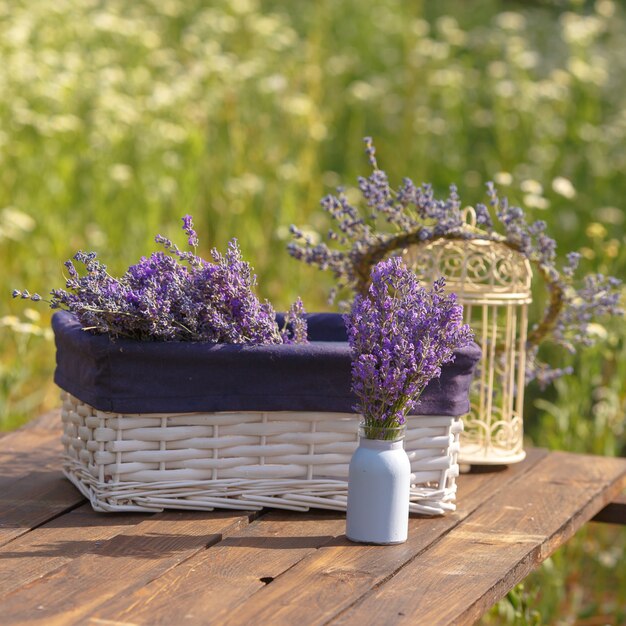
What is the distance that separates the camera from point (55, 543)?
5.40ft

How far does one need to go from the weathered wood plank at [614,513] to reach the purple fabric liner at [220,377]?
0.63 metres

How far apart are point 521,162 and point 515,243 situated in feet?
9.22

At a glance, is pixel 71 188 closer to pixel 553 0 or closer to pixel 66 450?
pixel 66 450

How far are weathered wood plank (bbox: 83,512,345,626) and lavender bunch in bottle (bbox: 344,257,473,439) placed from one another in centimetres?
21

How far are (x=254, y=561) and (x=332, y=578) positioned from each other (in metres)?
0.12

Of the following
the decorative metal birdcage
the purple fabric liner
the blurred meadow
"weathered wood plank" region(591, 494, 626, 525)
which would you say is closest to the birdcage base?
the decorative metal birdcage

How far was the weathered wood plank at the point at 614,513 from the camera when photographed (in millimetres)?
2285

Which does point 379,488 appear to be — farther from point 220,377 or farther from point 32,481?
point 32,481

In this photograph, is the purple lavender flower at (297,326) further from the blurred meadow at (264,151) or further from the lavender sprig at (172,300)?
the blurred meadow at (264,151)

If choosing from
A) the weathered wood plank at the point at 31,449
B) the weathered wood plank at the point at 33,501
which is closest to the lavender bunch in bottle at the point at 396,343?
the weathered wood plank at the point at 33,501

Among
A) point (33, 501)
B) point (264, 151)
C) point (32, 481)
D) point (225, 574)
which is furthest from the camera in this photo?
point (264, 151)

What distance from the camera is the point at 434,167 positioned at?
197 inches

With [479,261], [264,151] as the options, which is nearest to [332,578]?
[479,261]

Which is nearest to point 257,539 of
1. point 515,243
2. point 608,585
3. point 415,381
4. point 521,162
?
point 415,381
